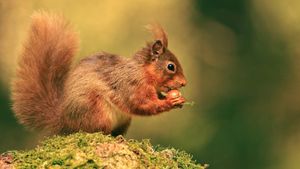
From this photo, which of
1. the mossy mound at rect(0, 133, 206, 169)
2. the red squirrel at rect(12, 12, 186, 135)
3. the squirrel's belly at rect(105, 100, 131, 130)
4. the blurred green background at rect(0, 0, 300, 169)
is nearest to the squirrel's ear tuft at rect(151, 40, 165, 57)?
the red squirrel at rect(12, 12, 186, 135)

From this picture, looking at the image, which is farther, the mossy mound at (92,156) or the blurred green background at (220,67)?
the blurred green background at (220,67)

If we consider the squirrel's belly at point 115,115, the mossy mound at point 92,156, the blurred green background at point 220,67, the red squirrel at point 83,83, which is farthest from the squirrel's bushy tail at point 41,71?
the blurred green background at point 220,67

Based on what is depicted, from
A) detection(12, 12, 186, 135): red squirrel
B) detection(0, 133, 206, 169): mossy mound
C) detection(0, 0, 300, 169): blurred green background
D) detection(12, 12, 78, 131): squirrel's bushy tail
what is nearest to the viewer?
detection(0, 133, 206, 169): mossy mound

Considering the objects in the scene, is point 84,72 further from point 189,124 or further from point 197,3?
point 197,3

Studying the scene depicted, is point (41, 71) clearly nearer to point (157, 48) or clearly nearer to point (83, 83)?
point (83, 83)

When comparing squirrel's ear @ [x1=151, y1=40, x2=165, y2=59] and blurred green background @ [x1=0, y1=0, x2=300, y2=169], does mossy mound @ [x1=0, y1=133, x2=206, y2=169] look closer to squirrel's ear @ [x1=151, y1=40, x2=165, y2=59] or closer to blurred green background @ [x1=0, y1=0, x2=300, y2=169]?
squirrel's ear @ [x1=151, y1=40, x2=165, y2=59]

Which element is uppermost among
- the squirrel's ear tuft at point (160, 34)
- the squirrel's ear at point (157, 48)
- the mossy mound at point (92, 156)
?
the squirrel's ear tuft at point (160, 34)

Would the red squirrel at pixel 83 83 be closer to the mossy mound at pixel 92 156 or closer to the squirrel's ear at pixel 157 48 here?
the squirrel's ear at pixel 157 48
